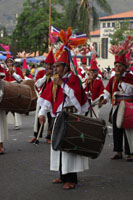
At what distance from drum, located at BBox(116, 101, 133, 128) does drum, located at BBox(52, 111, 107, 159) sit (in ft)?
5.22

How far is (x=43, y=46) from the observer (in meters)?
50.6

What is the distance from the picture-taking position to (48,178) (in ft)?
22.0

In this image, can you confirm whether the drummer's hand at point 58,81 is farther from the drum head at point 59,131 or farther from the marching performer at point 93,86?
the marching performer at point 93,86

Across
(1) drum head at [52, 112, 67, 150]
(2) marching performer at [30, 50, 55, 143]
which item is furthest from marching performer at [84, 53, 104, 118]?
(1) drum head at [52, 112, 67, 150]

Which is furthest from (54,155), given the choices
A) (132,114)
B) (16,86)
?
(16,86)

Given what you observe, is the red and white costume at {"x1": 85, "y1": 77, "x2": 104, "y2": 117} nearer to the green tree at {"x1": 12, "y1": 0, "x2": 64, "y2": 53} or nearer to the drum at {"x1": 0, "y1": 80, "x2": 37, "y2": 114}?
the drum at {"x1": 0, "y1": 80, "x2": 37, "y2": 114}

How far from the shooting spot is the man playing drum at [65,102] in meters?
6.15

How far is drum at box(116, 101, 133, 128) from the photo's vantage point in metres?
7.70

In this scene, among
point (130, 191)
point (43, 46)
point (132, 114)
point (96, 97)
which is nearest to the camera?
point (130, 191)

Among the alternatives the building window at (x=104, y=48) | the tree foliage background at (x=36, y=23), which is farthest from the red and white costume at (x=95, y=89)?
the building window at (x=104, y=48)

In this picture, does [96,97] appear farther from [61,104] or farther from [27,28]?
[27,28]

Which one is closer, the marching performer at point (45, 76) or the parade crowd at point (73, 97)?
the parade crowd at point (73, 97)

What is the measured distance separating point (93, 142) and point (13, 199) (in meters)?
1.23

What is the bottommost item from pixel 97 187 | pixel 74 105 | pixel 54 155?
pixel 97 187
